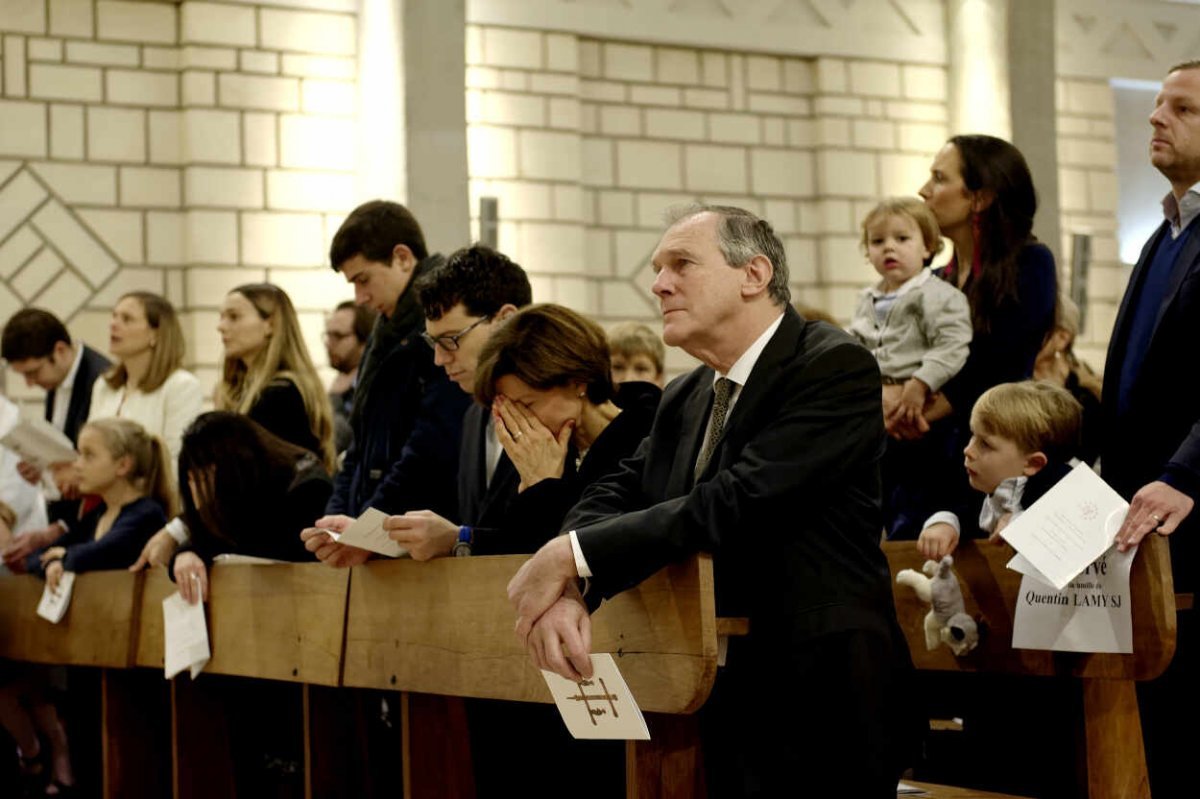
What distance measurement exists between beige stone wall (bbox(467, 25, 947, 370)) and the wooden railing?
4.64 metres

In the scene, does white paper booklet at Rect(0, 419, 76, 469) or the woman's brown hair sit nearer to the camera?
the woman's brown hair

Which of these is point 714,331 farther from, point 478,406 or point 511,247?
point 511,247

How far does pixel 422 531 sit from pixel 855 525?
1.03m

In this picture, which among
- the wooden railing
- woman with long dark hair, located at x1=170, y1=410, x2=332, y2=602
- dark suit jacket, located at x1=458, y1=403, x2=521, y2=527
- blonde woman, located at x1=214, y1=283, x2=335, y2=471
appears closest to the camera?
the wooden railing

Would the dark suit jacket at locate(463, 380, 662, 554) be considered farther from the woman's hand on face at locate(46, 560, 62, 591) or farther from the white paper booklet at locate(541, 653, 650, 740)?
the woman's hand on face at locate(46, 560, 62, 591)

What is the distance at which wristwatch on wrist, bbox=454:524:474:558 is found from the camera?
3.18 m

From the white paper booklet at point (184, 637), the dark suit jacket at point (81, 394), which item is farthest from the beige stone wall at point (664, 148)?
the white paper booklet at point (184, 637)

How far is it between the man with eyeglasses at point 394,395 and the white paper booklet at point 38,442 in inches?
55.4

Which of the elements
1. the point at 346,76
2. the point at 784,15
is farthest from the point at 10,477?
the point at 784,15

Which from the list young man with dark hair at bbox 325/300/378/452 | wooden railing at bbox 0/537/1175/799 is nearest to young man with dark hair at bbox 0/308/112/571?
young man with dark hair at bbox 325/300/378/452

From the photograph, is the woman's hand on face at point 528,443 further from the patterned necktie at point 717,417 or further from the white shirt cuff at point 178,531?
the white shirt cuff at point 178,531

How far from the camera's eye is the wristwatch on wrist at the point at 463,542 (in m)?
3.18

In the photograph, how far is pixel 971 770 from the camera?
134 inches

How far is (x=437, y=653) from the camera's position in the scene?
9.90 ft
